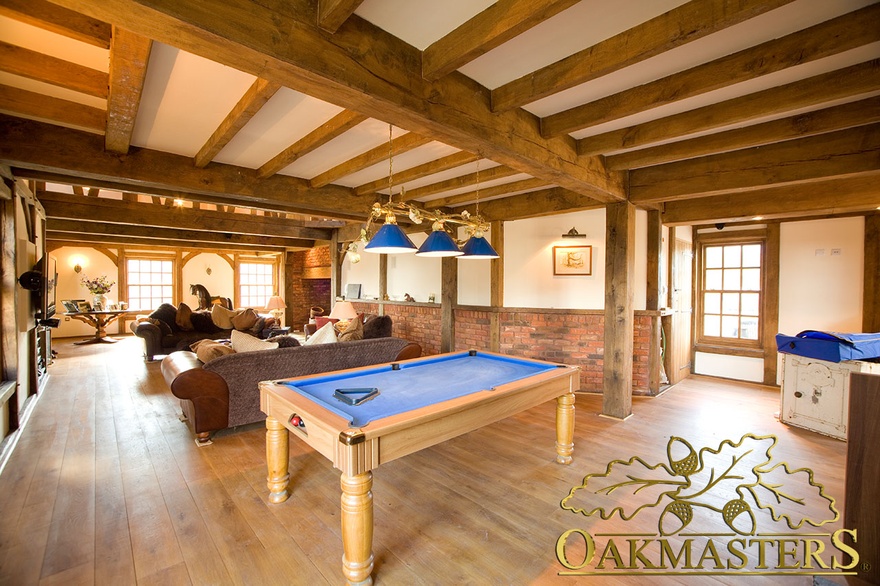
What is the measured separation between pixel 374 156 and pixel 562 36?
6.64ft

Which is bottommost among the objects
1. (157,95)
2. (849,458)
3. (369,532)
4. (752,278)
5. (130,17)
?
(369,532)

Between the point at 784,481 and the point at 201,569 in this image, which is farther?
the point at 784,481

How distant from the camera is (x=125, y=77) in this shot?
207 cm

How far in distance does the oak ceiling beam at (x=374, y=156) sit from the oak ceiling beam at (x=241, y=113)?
1042 millimetres

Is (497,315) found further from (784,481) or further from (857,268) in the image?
(857,268)

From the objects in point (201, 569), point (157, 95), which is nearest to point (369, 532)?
point (201, 569)

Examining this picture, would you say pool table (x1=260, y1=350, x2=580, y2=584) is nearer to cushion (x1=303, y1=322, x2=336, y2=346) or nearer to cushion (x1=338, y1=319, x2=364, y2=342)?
cushion (x1=303, y1=322, x2=336, y2=346)

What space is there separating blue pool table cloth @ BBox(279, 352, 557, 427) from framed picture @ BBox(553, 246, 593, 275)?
239 cm

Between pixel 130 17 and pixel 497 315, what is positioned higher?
pixel 130 17

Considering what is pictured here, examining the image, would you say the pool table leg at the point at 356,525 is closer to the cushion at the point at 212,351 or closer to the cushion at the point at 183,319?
the cushion at the point at 212,351

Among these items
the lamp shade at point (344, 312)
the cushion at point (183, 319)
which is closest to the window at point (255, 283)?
the cushion at point (183, 319)

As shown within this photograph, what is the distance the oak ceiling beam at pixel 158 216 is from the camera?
621 cm

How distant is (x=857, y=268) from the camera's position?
494cm

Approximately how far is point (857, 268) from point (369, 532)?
6712 mm
